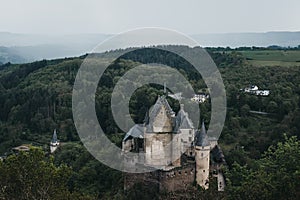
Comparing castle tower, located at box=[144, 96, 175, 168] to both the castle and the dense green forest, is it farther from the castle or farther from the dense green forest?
the dense green forest

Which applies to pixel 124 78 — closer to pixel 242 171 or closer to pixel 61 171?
pixel 242 171

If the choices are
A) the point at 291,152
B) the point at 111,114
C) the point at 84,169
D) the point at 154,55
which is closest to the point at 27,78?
the point at 154,55

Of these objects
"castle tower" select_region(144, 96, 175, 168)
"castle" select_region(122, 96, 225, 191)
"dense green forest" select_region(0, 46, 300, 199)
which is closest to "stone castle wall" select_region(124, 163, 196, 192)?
"castle" select_region(122, 96, 225, 191)

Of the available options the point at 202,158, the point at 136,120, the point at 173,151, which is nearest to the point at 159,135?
the point at 173,151

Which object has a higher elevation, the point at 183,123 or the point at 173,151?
the point at 183,123

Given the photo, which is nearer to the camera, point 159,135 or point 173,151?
point 159,135

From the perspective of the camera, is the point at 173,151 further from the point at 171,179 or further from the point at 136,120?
the point at 136,120

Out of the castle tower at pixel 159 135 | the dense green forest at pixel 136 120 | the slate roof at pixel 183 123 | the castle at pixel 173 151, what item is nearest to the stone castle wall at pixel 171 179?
the castle at pixel 173 151

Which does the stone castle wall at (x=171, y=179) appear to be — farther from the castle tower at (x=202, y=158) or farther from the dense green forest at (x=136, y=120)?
the dense green forest at (x=136, y=120)
